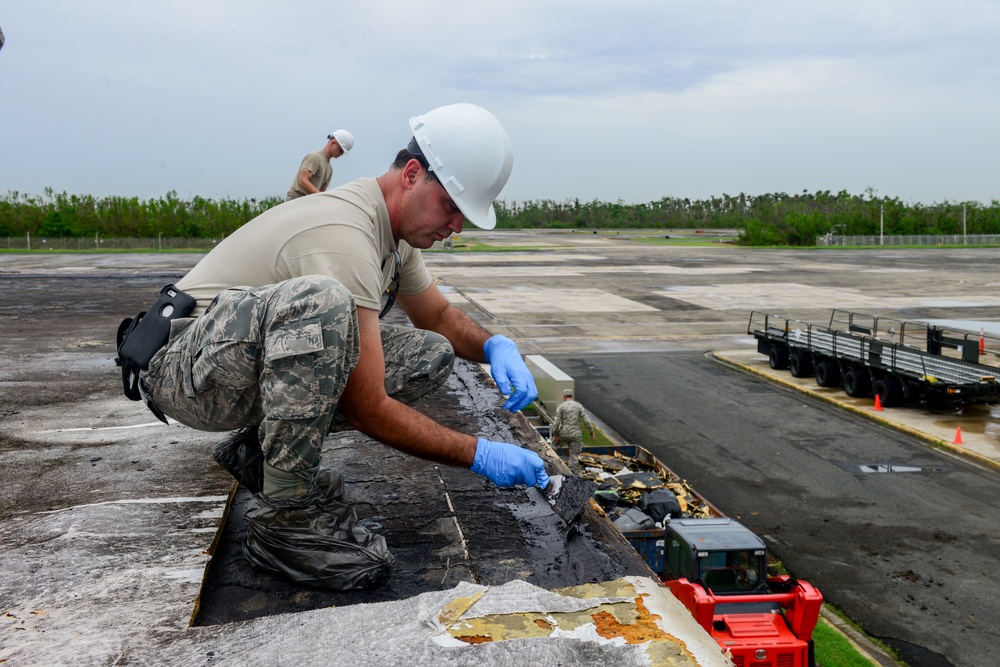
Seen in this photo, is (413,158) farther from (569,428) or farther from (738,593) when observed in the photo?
(569,428)

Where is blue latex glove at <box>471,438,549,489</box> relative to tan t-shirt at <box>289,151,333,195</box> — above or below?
below

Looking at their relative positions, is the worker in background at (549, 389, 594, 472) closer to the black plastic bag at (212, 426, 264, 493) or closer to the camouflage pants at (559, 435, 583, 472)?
the camouflage pants at (559, 435, 583, 472)

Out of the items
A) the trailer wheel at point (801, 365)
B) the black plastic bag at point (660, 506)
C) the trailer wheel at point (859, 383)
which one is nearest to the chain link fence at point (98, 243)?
the trailer wheel at point (801, 365)

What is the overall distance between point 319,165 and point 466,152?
4750mm

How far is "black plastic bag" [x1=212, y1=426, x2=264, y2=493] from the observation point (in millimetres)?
3164

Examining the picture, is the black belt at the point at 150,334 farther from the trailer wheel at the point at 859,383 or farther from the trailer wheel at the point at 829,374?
the trailer wheel at the point at 829,374

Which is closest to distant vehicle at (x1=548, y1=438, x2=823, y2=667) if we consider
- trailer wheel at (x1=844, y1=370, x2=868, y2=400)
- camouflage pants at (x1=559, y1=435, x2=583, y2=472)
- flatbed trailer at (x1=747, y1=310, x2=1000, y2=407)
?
camouflage pants at (x1=559, y1=435, x2=583, y2=472)

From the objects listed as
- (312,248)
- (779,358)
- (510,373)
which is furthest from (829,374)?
(312,248)

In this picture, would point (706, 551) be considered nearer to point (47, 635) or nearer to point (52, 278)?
point (47, 635)

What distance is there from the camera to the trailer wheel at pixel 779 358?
18266 millimetres

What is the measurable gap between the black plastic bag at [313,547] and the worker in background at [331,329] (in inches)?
2.1

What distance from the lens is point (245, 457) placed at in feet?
10.4

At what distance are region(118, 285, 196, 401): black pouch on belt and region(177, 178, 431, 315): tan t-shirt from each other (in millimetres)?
61

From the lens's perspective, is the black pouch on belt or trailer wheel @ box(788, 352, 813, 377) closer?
the black pouch on belt
